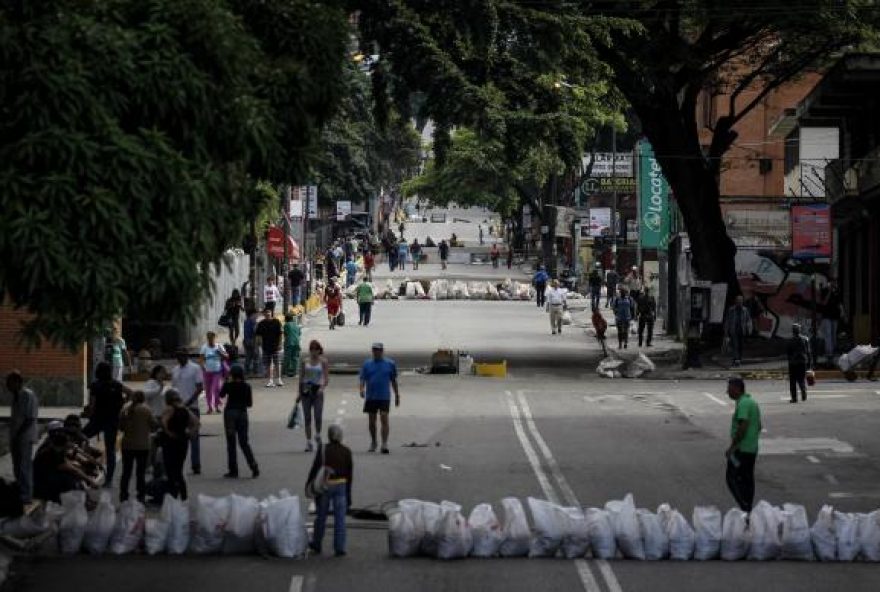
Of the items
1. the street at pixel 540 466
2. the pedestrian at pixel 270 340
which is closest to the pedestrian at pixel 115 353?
the street at pixel 540 466

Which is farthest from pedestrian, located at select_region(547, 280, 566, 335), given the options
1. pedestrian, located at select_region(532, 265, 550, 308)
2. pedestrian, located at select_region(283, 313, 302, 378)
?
pedestrian, located at select_region(283, 313, 302, 378)

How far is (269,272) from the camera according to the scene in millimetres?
66562

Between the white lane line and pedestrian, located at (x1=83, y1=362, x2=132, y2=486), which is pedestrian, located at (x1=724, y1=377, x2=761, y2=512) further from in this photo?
the white lane line

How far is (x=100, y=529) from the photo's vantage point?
58.0 ft

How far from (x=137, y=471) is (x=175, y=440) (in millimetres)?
882

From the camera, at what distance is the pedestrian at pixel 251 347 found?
38188 millimetres

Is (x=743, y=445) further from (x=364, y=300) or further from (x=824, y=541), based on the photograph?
(x=364, y=300)

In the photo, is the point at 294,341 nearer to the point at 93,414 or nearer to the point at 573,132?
the point at 573,132

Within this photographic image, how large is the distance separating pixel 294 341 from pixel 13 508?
66.4 feet

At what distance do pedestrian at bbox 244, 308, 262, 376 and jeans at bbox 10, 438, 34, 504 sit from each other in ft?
55.2

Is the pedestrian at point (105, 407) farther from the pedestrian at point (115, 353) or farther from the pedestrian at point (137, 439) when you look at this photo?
the pedestrian at point (115, 353)

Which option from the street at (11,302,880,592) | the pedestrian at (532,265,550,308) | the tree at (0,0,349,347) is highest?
the tree at (0,0,349,347)

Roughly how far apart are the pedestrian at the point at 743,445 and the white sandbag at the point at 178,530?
5501 mm

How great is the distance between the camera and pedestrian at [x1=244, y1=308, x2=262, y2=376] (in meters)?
38.2
